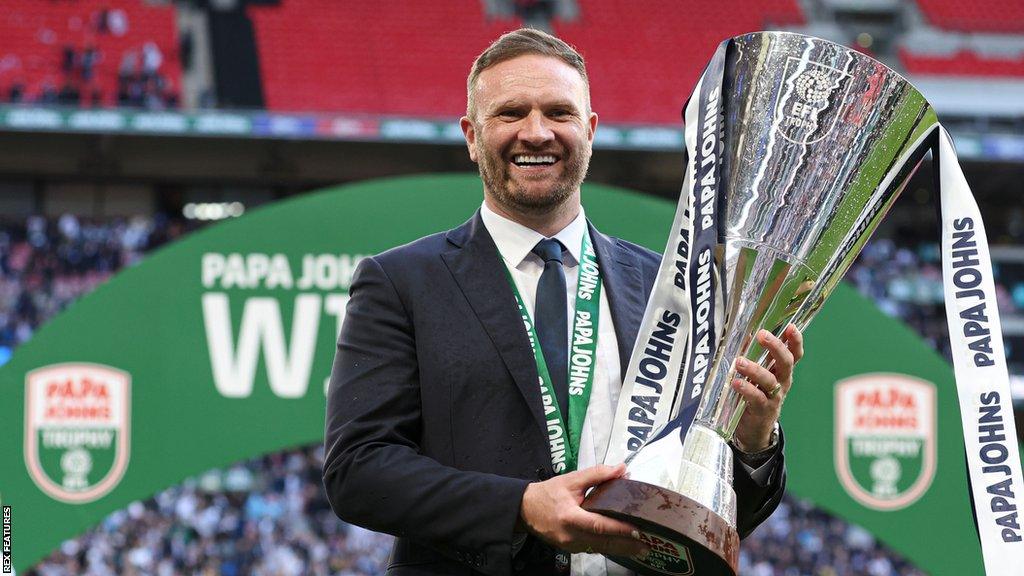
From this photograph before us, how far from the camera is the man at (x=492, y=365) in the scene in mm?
1652

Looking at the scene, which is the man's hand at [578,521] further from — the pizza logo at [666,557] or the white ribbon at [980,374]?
the white ribbon at [980,374]

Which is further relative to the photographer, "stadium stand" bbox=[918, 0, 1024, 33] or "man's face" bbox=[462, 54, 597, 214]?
"stadium stand" bbox=[918, 0, 1024, 33]

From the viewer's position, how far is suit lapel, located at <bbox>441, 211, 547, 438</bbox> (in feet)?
5.69

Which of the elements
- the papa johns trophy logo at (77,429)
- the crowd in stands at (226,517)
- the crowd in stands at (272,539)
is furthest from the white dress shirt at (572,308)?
the crowd in stands at (272,539)

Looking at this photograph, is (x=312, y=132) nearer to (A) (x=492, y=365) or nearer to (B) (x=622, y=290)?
(B) (x=622, y=290)

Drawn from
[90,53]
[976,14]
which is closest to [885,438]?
[90,53]

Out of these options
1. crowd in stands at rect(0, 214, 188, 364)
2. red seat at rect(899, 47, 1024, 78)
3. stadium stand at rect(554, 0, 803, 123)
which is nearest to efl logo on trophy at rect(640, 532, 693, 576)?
crowd in stands at rect(0, 214, 188, 364)

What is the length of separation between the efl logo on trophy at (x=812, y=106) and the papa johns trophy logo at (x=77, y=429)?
13.5 feet

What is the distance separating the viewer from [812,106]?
174 centimetres

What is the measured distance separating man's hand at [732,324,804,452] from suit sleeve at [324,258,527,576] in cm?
30

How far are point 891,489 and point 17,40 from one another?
1210cm

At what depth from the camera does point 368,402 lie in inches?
68.7

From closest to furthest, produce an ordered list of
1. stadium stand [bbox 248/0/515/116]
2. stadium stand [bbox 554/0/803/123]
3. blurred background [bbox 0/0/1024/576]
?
blurred background [bbox 0/0/1024/576] < stadium stand [bbox 248/0/515/116] < stadium stand [bbox 554/0/803/123]

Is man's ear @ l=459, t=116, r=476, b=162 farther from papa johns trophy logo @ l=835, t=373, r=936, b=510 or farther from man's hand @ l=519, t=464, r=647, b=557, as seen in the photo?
papa johns trophy logo @ l=835, t=373, r=936, b=510
